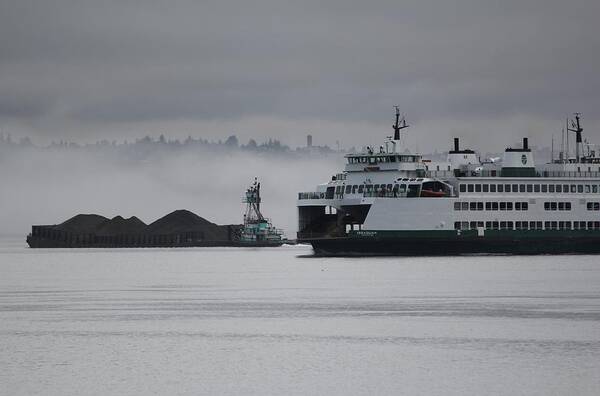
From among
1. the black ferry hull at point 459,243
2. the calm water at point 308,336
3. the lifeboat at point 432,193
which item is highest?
the lifeboat at point 432,193

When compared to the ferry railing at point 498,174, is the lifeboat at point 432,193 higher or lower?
lower

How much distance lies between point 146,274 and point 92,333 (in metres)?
46.6

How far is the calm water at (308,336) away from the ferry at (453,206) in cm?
1520

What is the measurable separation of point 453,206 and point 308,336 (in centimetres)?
5483

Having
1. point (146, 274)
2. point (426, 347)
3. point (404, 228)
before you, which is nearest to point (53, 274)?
point (146, 274)

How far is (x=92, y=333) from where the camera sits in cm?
4891

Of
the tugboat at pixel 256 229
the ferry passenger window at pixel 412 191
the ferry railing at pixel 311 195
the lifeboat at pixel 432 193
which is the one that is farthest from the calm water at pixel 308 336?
the tugboat at pixel 256 229

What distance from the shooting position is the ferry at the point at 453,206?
98.7 m

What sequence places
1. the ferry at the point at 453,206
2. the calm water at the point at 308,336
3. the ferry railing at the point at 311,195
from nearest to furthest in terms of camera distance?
1. the calm water at the point at 308,336
2. the ferry at the point at 453,206
3. the ferry railing at the point at 311,195

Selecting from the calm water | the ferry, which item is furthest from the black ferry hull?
the calm water

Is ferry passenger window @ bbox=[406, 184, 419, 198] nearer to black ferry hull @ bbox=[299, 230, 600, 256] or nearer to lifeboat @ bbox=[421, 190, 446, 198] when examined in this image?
lifeboat @ bbox=[421, 190, 446, 198]

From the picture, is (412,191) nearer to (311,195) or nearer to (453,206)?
(453,206)

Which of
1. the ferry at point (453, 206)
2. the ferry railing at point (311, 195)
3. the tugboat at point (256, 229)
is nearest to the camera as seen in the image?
the ferry at point (453, 206)

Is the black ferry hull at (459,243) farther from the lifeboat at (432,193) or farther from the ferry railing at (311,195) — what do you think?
the ferry railing at (311,195)
